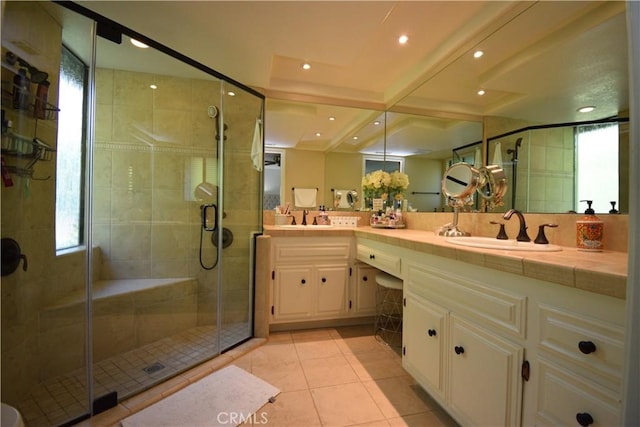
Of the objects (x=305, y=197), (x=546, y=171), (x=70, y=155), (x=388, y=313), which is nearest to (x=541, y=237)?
(x=546, y=171)

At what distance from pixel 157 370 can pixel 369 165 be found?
2.53 meters

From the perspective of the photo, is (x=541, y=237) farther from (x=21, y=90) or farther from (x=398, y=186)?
(x=21, y=90)

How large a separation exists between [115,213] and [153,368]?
4.21 ft

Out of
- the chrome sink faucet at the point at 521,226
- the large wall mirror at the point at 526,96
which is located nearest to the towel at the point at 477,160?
the large wall mirror at the point at 526,96

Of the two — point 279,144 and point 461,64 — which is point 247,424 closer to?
point 279,144

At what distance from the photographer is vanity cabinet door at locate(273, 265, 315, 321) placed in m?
2.26

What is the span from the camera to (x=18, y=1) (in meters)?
1.34

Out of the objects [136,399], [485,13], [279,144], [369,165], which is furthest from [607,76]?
[136,399]

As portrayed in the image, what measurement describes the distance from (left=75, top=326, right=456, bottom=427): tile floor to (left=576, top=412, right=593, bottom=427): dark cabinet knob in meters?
0.76

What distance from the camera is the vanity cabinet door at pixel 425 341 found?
4.25ft

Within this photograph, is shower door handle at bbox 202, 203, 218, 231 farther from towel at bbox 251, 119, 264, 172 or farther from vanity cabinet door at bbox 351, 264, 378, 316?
vanity cabinet door at bbox 351, 264, 378, 316

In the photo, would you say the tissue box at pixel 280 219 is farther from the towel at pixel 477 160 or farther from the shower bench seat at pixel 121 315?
the towel at pixel 477 160

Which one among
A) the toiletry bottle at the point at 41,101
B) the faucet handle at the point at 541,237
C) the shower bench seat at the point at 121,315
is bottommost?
the shower bench seat at the point at 121,315

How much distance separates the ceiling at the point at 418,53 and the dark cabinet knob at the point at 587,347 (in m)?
1.02
